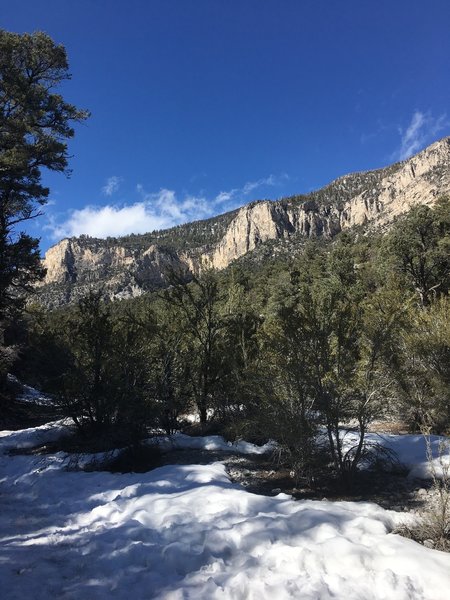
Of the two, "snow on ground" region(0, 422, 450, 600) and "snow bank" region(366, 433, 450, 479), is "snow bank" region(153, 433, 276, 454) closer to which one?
"snow bank" region(366, 433, 450, 479)

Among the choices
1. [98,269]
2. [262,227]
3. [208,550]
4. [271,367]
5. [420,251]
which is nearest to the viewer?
[208,550]

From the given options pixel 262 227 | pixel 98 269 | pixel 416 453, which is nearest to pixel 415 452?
pixel 416 453

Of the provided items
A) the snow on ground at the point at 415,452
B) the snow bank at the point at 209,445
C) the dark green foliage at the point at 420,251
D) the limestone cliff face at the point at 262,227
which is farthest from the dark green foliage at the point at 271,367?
the limestone cliff face at the point at 262,227

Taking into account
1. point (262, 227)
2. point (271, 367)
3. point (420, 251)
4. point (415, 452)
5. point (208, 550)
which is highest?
point (262, 227)

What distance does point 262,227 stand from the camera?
158500mm

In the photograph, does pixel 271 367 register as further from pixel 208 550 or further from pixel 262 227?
pixel 262 227

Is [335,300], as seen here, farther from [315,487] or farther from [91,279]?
[91,279]

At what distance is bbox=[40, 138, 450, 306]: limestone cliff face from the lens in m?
126

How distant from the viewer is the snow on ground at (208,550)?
2906 mm

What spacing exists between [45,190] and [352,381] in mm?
11208

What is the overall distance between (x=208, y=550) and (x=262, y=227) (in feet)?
521

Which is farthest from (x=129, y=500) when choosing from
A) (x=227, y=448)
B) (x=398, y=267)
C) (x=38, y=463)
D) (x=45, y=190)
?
(x=398, y=267)

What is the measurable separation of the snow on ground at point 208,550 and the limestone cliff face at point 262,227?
116 meters

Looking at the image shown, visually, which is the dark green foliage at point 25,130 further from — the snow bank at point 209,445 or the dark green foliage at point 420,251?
the dark green foliage at point 420,251
